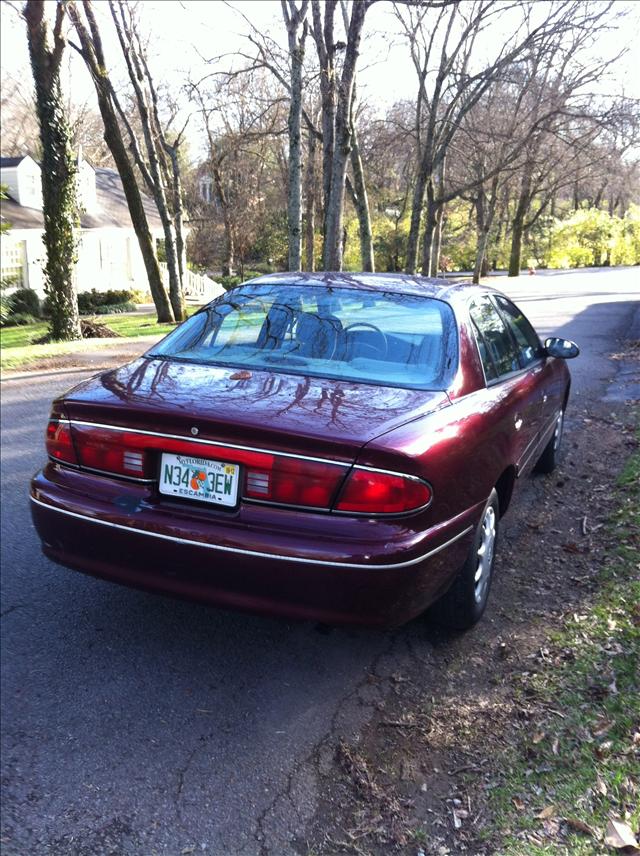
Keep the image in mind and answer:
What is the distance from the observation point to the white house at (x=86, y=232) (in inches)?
1012

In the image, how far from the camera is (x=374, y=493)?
103 inches

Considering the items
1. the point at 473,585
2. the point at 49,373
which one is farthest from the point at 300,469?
the point at 49,373

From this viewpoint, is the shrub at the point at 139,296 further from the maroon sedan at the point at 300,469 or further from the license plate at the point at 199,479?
the license plate at the point at 199,479

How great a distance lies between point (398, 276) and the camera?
4449 millimetres

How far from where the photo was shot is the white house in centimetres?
2570

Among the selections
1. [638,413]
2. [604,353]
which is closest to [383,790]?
[638,413]

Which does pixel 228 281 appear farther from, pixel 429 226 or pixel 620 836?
pixel 620 836

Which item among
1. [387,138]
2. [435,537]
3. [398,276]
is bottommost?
[435,537]

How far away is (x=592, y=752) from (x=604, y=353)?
1116 centimetres

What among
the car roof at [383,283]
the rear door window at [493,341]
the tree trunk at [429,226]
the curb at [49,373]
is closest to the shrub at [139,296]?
the tree trunk at [429,226]

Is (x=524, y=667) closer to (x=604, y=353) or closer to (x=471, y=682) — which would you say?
(x=471, y=682)

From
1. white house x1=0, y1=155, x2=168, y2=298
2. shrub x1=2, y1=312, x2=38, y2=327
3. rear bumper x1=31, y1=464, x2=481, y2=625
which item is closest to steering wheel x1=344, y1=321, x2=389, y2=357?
rear bumper x1=31, y1=464, x2=481, y2=625

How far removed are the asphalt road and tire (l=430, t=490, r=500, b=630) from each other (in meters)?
0.21

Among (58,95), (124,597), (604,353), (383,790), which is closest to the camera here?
(383,790)
